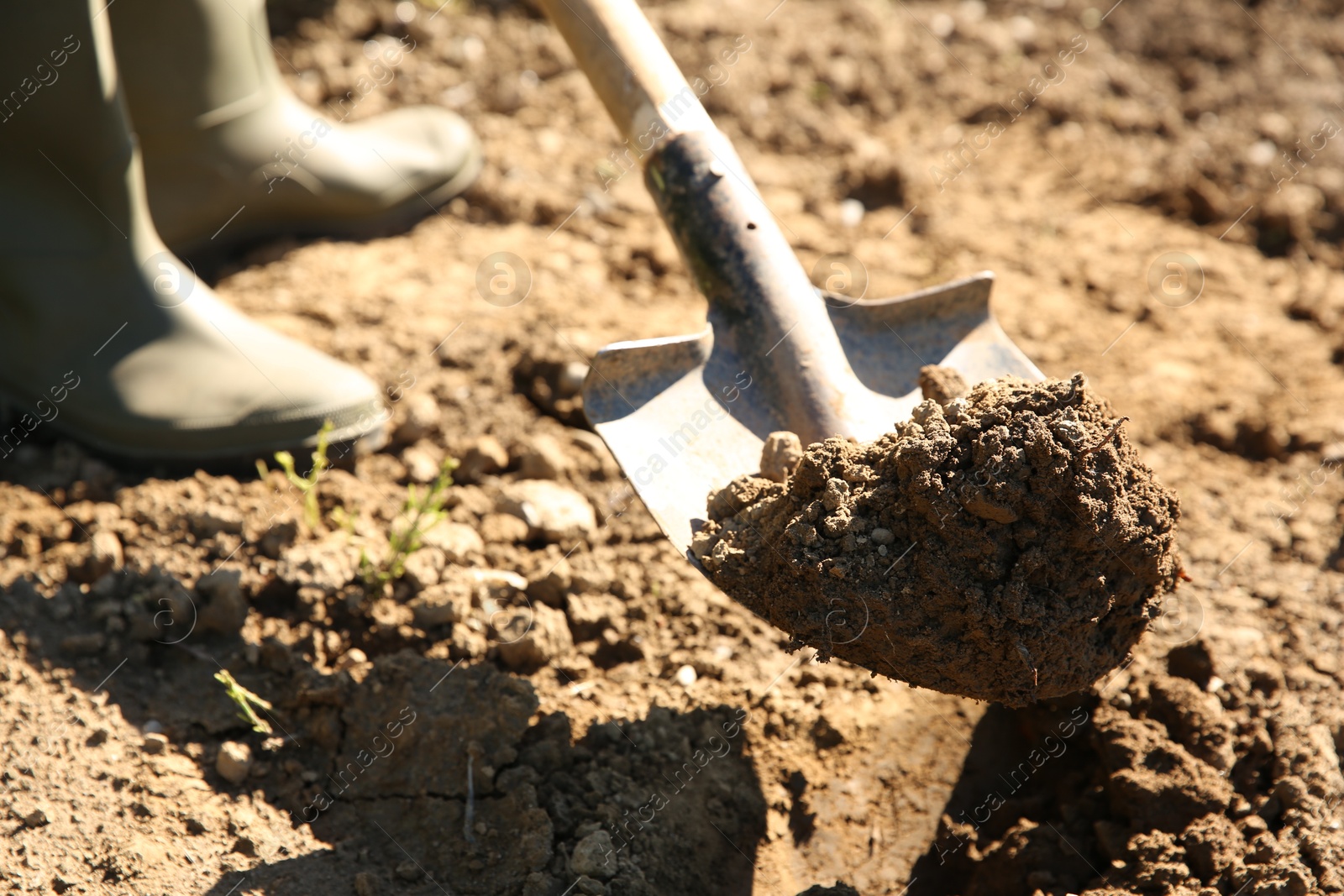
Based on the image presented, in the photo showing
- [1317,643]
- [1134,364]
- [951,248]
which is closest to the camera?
[1317,643]

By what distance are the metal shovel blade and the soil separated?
16.3 inches

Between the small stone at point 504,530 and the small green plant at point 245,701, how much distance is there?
0.57 metres

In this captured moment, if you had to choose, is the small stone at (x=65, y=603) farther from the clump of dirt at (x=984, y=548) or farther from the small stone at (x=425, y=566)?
the clump of dirt at (x=984, y=548)

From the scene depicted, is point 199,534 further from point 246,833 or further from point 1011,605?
point 1011,605

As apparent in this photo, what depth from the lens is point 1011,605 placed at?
1.52m

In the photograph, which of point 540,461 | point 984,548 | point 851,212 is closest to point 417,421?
point 540,461

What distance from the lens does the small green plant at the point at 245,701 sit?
179 cm

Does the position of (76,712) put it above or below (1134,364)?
above

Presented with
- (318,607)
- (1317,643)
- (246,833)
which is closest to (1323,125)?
(1317,643)

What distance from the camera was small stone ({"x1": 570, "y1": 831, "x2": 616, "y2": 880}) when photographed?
1.61 metres

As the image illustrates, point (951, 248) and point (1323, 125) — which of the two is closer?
point (951, 248)

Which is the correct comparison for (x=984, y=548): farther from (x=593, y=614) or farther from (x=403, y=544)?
(x=403, y=544)

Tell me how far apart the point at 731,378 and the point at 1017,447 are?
64 centimetres

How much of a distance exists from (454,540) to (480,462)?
0.27 metres
